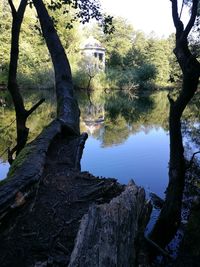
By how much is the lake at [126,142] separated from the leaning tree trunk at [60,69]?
2.62 meters

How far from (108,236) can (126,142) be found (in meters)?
11.6

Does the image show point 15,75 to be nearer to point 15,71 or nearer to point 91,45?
point 15,71

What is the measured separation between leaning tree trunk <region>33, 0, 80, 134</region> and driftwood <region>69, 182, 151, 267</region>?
395cm

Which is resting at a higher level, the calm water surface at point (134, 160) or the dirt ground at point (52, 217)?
the dirt ground at point (52, 217)

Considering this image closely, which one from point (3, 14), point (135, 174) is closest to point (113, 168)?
point (135, 174)

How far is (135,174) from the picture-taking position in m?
9.16

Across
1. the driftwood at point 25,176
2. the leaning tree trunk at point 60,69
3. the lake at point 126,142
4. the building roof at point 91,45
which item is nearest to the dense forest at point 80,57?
the building roof at point 91,45

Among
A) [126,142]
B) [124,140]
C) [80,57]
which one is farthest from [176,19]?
[80,57]

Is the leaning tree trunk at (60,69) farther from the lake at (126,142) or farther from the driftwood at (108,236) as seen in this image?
the driftwood at (108,236)

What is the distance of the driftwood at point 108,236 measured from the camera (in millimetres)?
2051

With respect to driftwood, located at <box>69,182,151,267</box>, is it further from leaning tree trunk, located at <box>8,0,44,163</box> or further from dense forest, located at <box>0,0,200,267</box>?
leaning tree trunk, located at <box>8,0,44,163</box>

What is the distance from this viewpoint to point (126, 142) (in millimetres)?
13867

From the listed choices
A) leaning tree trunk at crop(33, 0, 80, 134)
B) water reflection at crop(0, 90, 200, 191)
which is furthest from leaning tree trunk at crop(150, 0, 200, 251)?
water reflection at crop(0, 90, 200, 191)

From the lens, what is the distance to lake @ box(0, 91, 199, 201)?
9289 millimetres
